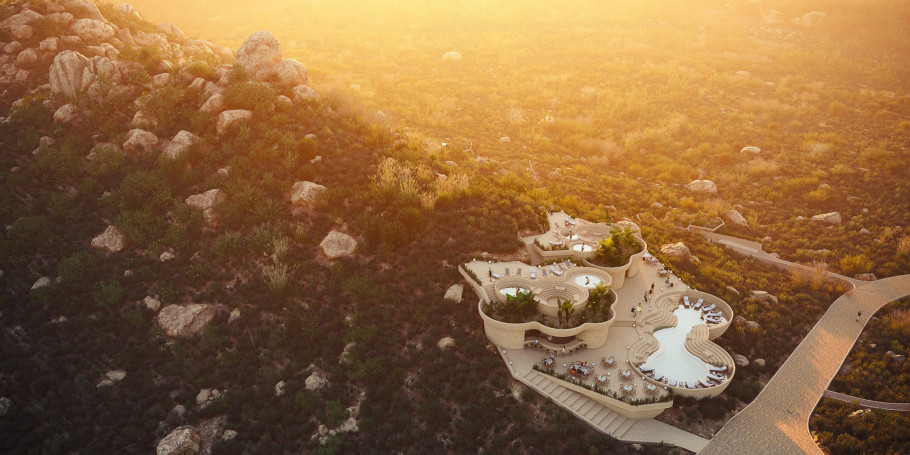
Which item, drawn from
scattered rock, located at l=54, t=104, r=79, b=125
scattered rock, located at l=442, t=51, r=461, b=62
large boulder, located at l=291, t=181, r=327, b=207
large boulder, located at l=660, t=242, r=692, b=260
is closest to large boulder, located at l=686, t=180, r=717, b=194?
large boulder, located at l=660, t=242, r=692, b=260

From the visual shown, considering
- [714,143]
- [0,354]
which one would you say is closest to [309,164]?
[0,354]

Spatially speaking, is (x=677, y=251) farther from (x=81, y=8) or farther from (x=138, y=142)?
(x=81, y=8)

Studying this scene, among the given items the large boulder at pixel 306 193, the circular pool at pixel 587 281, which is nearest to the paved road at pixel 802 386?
the circular pool at pixel 587 281

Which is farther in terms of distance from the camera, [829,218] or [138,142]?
[829,218]

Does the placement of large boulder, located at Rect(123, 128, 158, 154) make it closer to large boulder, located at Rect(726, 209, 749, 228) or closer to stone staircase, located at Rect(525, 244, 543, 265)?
stone staircase, located at Rect(525, 244, 543, 265)

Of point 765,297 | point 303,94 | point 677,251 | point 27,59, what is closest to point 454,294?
point 677,251

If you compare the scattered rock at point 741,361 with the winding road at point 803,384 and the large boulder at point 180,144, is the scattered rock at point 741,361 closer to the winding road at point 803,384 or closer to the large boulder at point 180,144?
the winding road at point 803,384
